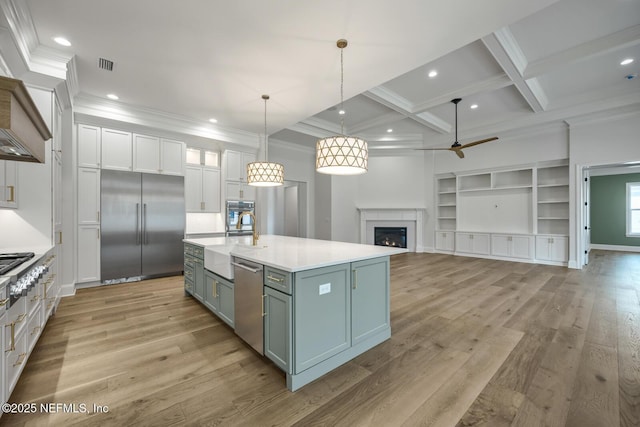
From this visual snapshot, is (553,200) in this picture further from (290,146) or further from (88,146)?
(88,146)

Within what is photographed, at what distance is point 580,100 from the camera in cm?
524

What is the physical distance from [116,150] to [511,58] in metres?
6.22

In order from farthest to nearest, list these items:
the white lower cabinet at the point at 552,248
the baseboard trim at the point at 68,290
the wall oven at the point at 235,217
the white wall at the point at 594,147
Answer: the white lower cabinet at the point at 552,248, the wall oven at the point at 235,217, the white wall at the point at 594,147, the baseboard trim at the point at 68,290

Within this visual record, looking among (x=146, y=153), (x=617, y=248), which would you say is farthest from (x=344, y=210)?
(x=617, y=248)

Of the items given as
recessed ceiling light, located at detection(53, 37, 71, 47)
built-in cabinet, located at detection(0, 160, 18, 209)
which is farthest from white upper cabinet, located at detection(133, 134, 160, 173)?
built-in cabinet, located at detection(0, 160, 18, 209)

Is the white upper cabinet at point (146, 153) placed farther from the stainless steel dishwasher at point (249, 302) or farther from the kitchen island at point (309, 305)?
the stainless steel dishwasher at point (249, 302)

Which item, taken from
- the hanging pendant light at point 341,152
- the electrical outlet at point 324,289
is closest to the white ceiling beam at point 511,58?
the hanging pendant light at point 341,152

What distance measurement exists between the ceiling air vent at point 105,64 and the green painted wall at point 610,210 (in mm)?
12815

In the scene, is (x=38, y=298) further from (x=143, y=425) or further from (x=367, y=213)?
(x=367, y=213)

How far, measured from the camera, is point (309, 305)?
190cm

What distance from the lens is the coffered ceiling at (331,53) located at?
2496mm

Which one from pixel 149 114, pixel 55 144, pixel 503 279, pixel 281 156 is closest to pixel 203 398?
pixel 55 144

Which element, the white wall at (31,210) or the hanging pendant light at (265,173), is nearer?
the white wall at (31,210)

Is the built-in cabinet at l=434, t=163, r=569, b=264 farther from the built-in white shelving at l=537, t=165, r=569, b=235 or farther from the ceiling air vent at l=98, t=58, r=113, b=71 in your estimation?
the ceiling air vent at l=98, t=58, r=113, b=71
